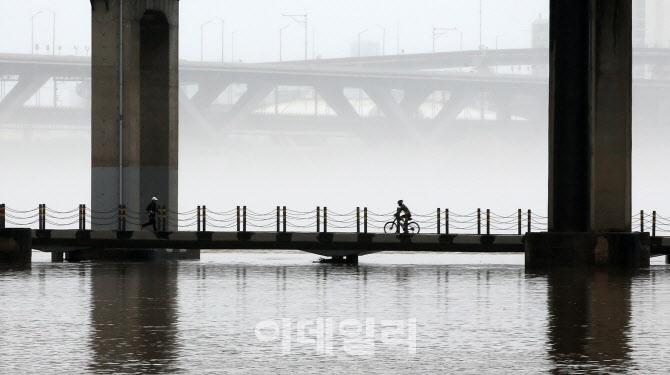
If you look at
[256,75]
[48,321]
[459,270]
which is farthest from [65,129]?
[48,321]

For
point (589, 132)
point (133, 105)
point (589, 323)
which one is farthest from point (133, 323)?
point (133, 105)

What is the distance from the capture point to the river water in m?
11.9

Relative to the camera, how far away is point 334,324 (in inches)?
621

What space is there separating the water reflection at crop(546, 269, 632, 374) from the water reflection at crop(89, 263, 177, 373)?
4.32 metres

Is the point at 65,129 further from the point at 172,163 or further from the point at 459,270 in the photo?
the point at 459,270

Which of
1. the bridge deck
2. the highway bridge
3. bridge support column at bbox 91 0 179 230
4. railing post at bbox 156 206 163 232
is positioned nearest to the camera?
the bridge deck

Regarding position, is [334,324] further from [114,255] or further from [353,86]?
[353,86]

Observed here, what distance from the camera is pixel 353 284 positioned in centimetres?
2483

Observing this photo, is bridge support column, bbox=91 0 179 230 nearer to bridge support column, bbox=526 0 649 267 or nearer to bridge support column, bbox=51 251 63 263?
bridge support column, bbox=51 251 63 263

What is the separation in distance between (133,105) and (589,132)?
16.2 m

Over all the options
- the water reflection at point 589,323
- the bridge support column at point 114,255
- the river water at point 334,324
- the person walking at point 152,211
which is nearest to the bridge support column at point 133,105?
the person walking at point 152,211

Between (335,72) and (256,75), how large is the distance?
10121mm

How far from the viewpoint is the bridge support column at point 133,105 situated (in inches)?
1524

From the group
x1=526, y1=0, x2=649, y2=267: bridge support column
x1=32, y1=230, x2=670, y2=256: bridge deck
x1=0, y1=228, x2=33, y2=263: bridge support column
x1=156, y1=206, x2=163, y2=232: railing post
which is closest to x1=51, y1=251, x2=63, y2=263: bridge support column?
x1=32, y1=230, x2=670, y2=256: bridge deck
